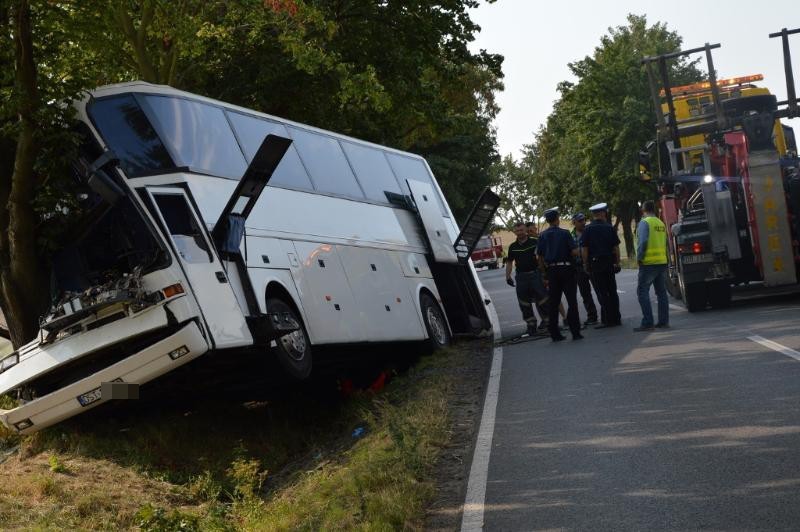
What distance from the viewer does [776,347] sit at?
535 inches

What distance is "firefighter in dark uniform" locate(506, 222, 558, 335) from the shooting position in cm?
1961

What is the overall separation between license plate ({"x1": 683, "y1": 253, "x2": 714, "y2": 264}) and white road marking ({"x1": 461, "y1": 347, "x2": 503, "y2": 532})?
6940mm

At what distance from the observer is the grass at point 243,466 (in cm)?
859

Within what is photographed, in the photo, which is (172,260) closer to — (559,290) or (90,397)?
(90,397)

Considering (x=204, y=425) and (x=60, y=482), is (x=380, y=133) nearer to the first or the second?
(x=204, y=425)

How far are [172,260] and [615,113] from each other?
48.2 metres

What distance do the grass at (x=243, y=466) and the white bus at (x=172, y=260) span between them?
2.78ft

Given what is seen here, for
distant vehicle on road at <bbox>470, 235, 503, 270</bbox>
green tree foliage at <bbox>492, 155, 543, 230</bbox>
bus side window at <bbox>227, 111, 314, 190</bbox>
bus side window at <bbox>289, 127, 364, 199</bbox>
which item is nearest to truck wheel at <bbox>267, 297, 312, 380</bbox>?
bus side window at <bbox>227, 111, 314, 190</bbox>

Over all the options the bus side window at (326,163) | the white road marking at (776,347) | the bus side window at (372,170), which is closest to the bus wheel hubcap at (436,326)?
the bus side window at (372,170)

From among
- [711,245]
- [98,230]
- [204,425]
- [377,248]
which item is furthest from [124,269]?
[711,245]

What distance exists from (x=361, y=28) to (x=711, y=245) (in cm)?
744

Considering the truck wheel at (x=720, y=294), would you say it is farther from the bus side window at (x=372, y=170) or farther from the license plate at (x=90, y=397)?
the license plate at (x=90, y=397)

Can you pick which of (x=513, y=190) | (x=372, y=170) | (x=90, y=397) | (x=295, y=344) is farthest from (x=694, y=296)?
(x=513, y=190)

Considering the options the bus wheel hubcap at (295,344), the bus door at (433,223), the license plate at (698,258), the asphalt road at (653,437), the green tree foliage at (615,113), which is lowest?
the asphalt road at (653,437)
